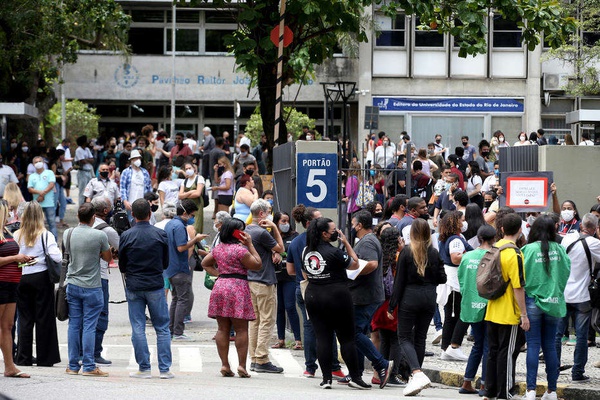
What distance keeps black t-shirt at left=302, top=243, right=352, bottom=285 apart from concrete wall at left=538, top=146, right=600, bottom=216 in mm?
8334

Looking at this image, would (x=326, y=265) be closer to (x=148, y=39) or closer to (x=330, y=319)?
(x=330, y=319)

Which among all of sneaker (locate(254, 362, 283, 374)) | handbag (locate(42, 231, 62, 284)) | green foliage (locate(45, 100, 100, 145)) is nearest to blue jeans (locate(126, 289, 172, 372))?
handbag (locate(42, 231, 62, 284))

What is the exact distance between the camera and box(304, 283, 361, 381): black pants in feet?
39.1

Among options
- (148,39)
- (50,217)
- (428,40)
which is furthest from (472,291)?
(148,39)

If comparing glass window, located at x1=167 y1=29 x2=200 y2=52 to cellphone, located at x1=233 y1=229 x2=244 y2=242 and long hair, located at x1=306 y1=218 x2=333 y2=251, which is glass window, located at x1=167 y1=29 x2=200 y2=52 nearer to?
cellphone, located at x1=233 y1=229 x2=244 y2=242

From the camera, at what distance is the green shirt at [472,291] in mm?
12023

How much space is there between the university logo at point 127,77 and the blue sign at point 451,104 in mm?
11639

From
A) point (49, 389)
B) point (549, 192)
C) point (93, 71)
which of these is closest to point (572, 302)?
point (549, 192)

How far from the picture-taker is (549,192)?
56.4 ft

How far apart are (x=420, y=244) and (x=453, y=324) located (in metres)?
2.40

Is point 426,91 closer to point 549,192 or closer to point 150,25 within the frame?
point 150,25

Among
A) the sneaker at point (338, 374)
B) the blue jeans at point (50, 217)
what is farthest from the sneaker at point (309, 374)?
the blue jeans at point (50, 217)

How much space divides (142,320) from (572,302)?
4764 mm

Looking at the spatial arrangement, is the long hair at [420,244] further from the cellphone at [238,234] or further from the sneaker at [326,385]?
the cellphone at [238,234]
